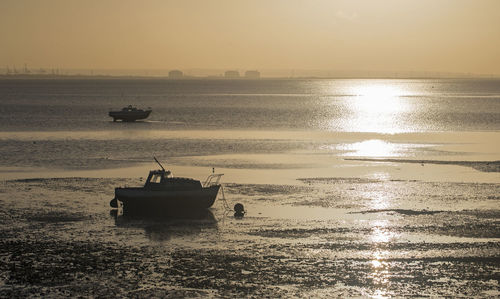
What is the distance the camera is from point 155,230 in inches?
1506

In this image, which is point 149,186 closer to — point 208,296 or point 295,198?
point 295,198

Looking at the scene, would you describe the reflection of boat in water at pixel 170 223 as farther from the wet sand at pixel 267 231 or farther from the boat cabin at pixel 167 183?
the boat cabin at pixel 167 183

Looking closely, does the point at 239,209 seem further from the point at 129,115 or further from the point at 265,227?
the point at 129,115

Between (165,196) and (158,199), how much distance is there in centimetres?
44

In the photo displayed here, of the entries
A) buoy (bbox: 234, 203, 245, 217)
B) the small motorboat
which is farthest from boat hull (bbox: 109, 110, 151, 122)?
buoy (bbox: 234, 203, 245, 217)

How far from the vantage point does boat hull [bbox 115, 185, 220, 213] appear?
139 feet

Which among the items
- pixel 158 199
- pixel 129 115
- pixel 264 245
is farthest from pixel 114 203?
pixel 129 115

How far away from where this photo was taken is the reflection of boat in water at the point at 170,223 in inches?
1478

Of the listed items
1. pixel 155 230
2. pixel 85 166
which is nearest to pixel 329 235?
pixel 155 230

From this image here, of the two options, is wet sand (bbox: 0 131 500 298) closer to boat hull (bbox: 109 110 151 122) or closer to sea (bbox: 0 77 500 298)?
sea (bbox: 0 77 500 298)

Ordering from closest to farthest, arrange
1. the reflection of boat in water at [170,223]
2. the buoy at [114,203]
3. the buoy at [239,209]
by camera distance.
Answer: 1. the reflection of boat in water at [170,223]
2. the buoy at [239,209]
3. the buoy at [114,203]

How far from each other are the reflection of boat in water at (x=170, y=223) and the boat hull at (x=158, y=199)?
449 mm

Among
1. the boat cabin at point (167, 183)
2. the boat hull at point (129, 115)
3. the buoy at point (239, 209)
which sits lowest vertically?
the boat hull at point (129, 115)

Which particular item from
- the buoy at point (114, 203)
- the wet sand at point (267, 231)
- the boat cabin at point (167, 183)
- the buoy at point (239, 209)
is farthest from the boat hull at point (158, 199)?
the buoy at point (239, 209)
